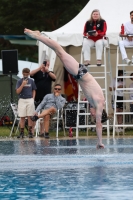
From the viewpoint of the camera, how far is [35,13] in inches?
1661

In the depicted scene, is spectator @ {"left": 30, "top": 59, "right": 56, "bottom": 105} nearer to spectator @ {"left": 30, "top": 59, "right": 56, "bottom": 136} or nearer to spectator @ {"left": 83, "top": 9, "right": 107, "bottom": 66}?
spectator @ {"left": 30, "top": 59, "right": 56, "bottom": 136}

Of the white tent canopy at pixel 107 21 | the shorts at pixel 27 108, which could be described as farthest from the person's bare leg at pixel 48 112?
the white tent canopy at pixel 107 21

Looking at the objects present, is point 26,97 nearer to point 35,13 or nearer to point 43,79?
point 43,79

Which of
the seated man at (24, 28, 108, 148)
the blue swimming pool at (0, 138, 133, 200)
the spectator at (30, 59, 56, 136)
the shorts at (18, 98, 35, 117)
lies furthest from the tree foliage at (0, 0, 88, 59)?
the seated man at (24, 28, 108, 148)

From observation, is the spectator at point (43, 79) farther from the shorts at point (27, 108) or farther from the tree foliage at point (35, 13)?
the tree foliage at point (35, 13)

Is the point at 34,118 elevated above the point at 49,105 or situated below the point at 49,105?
below

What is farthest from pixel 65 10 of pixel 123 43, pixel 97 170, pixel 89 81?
pixel 97 170

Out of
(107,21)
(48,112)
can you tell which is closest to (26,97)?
(48,112)

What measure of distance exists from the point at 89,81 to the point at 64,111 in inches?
326

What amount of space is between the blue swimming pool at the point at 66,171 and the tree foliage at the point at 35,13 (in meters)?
25.7

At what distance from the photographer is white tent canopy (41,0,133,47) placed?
856 inches

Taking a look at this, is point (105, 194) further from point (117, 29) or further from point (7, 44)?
point (7, 44)

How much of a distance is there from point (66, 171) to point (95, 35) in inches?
361

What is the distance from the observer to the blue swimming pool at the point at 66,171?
8719mm
